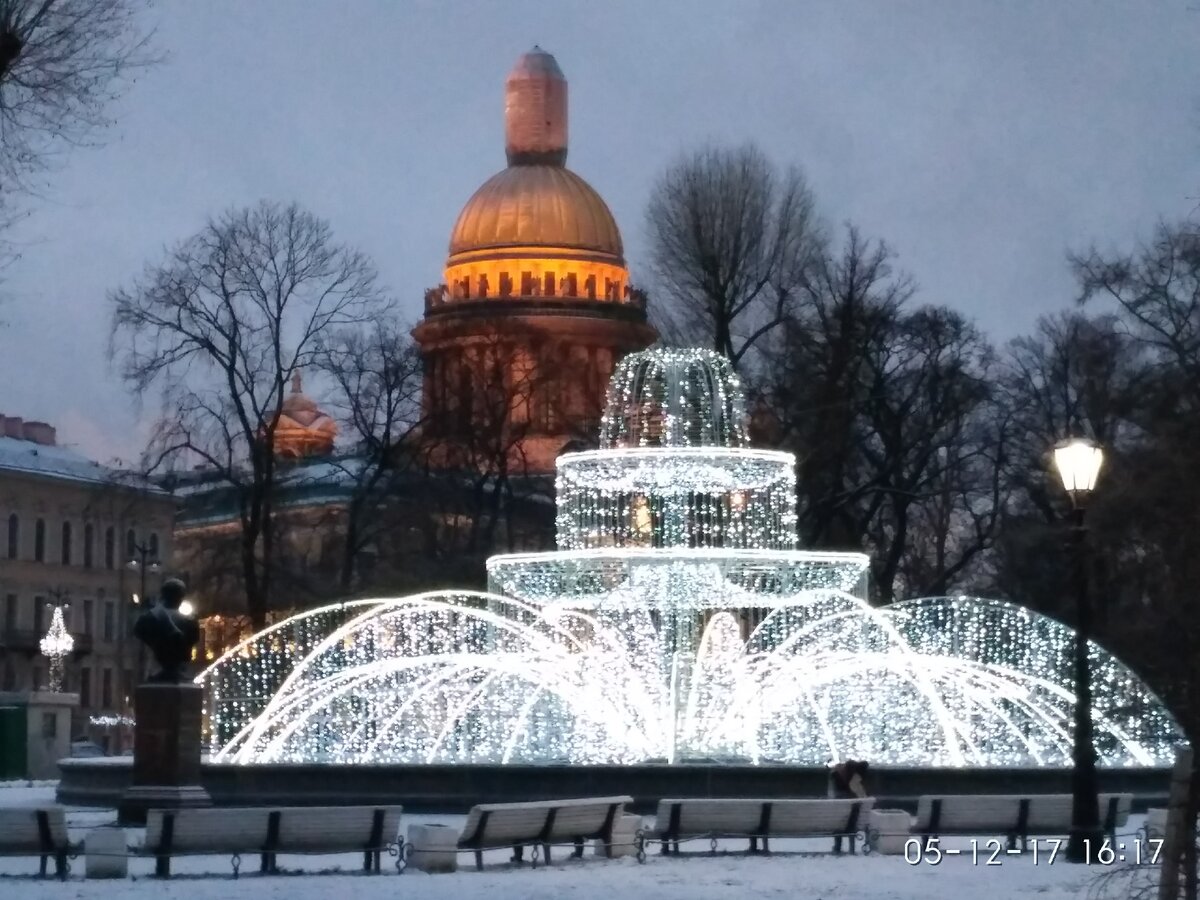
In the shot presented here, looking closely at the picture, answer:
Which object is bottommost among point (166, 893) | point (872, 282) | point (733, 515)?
point (166, 893)

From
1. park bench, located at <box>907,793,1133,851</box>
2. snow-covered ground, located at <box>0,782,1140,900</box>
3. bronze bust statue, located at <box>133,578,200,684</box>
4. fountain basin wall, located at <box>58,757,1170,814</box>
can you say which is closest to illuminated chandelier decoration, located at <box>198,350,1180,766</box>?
fountain basin wall, located at <box>58,757,1170,814</box>

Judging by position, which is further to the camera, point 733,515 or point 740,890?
point 733,515

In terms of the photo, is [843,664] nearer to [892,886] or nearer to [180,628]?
[180,628]

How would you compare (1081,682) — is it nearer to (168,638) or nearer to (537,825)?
(537,825)

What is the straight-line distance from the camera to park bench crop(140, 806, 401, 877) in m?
18.0

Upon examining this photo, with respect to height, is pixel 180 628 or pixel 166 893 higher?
pixel 180 628

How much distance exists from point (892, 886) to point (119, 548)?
62.1 metres

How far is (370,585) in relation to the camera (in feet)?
164

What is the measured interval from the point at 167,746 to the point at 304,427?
7219 centimetres

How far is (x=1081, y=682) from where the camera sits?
64.0 feet

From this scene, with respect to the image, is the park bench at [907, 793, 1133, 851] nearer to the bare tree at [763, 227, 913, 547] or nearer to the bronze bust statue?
the bronze bust statue

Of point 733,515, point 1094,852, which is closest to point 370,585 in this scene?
point 733,515

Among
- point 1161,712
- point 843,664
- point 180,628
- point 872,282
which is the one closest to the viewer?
point 1161,712

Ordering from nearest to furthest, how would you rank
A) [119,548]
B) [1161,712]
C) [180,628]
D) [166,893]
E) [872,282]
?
[166,893], [1161,712], [180,628], [872,282], [119,548]
